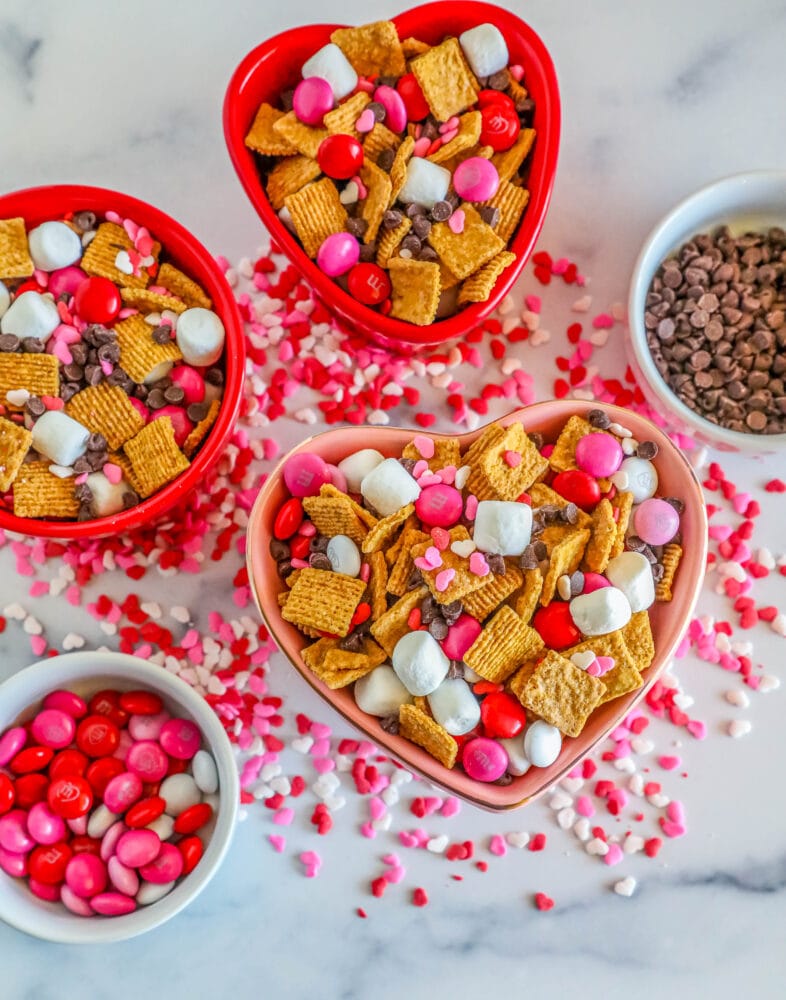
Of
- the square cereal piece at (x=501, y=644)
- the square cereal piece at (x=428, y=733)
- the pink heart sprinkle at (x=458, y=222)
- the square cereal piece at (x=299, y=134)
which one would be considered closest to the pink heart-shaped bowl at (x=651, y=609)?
the square cereal piece at (x=428, y=733)

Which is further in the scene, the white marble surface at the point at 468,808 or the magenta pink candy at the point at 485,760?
the white marble surface at the point at 468,808

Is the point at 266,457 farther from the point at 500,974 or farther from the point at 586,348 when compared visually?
the point at 500,974

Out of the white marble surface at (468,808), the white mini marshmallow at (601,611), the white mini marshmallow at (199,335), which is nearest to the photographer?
the white mini marshmallow at (601,611)

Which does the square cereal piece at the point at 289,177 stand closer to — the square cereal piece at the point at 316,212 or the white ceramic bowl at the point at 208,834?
the square cereal piece at the point at 316,212

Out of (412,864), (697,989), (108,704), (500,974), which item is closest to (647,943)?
(697,989)

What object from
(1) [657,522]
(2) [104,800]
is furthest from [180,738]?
(1) [657,522]

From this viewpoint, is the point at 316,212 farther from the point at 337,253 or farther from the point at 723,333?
the point at 723,333
